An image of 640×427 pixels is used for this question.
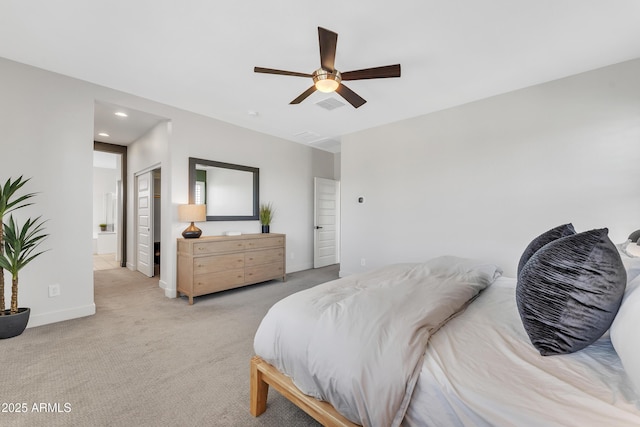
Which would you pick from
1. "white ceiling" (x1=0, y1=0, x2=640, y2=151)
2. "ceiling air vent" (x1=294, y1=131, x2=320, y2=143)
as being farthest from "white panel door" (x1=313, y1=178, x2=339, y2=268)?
"white ceiling" (x1=0, y1=0, x2=640, y2=151)

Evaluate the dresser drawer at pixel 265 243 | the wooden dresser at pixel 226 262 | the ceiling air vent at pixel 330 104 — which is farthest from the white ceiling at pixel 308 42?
the dresser drawer at pixel 265 243

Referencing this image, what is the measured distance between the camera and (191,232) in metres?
3.73

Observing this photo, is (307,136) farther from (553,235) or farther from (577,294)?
(577,294)

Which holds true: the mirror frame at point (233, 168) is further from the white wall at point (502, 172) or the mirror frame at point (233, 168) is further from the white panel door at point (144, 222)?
the white wall at point (502, 172)

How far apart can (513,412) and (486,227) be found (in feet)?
9.87

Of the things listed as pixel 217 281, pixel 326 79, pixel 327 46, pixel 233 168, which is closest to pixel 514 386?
pixel 327 46

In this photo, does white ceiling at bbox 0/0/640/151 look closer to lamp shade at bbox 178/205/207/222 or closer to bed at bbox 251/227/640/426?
lamp shade at bbox 178/205/207/222

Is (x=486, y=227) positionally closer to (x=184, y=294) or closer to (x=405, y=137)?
(x=405, y=137)

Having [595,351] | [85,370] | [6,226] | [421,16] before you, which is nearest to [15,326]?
[6,226]

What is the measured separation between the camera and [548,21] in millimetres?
2066

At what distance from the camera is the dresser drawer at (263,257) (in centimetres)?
411

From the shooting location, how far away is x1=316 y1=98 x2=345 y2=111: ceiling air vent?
3.46 meters

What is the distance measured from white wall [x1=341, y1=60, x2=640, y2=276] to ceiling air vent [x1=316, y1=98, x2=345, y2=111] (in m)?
1.10

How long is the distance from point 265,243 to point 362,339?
11.1 feet
